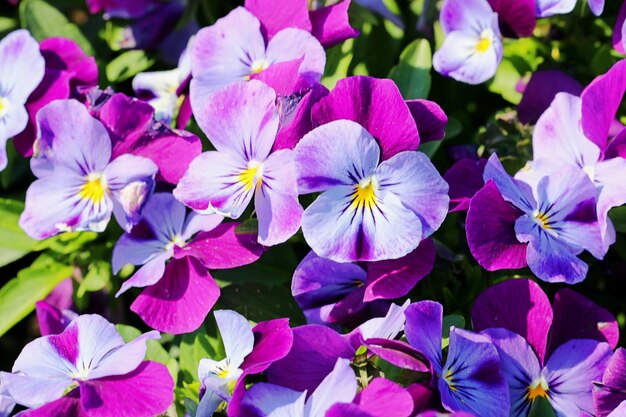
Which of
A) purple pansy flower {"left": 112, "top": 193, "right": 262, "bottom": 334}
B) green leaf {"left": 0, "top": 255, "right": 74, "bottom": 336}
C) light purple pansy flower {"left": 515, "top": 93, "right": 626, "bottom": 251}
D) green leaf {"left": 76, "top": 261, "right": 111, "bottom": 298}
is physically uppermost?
light purple pansy flower {"left": 515, "top": 93, "right": 626, "bottom": 251}

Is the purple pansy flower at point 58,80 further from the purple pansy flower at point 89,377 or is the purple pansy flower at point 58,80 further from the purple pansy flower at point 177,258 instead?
the purple pansy flower at point 89,377

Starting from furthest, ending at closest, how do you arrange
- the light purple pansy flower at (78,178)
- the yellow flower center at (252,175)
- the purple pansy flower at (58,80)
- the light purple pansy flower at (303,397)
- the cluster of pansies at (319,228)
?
the purple pansy flower at (58,80)
the light purple pansy flower at (78,178)
the yellow flower center at (252,175)
the cluster of pansies at (319,228)
the light purple pansy flower at (303,397)

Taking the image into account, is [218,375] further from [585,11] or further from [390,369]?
[585,11]

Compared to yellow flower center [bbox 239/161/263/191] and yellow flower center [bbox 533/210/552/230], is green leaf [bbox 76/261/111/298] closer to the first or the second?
yellow flower center [bbox 239/161/263/191]

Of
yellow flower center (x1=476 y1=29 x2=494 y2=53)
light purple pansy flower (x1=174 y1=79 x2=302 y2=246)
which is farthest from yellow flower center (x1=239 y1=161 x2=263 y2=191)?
yellow flower center (x1=476 y1=29 x2=494 y2=53)

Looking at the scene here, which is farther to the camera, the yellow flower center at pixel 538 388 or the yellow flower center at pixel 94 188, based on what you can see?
the yellow flower center at pixel 94 188

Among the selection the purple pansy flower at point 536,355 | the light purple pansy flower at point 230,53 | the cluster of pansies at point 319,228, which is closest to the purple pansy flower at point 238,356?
the cluster of pansies at point 319,228

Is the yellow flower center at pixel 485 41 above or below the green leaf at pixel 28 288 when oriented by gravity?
above
